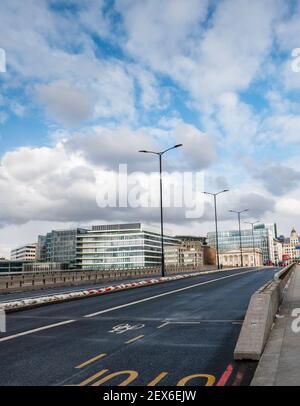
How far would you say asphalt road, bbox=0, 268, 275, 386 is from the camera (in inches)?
280

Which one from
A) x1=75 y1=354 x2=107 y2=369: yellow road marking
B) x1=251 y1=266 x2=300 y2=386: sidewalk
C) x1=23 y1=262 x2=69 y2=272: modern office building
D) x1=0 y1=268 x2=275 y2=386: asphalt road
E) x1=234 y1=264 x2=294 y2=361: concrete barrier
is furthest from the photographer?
x1=23 y1=262 x2=69 y2=272: modern office building

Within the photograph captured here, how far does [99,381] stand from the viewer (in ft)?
22.5

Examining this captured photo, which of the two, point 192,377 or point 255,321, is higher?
point 255,321

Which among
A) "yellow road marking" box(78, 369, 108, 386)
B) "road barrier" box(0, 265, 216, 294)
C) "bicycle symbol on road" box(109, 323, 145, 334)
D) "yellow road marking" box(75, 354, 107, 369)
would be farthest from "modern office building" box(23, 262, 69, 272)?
"yellow road marking" box(78, 369, 108, 386)

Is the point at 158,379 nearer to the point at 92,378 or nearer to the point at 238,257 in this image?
the point at 92,378

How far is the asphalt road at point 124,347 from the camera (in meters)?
7.11

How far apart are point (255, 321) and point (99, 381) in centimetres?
424

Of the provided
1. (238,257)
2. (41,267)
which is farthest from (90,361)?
(238,257)

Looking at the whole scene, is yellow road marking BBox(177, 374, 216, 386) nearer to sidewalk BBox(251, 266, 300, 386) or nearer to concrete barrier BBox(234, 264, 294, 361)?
sidewalk BBox(251, 266, 300, 386)

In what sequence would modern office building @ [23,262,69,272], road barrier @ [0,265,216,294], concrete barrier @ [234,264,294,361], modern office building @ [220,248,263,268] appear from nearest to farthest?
concrete barrier @ [234,264,294,361]
road barrier @ [0,265,216,294]
modern office building @ [23,262,69,272]
modern office building @ [220,248,263,268]
